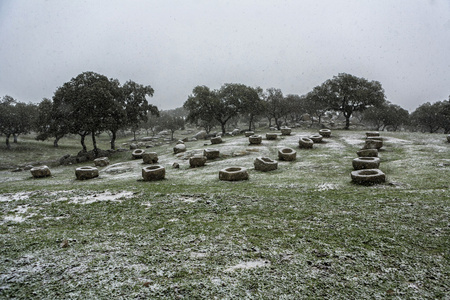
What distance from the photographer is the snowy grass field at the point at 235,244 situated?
4.06 meters

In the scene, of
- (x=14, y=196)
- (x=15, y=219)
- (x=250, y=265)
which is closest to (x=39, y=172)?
(x=14, y=196)

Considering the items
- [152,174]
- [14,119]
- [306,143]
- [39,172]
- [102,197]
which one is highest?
[14,119]

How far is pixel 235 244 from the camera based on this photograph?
554cm

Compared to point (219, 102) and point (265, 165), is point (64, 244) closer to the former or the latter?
point (265, 165)

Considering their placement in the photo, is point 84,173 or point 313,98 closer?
point 84,173

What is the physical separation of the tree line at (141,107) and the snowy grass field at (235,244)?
87.3ft

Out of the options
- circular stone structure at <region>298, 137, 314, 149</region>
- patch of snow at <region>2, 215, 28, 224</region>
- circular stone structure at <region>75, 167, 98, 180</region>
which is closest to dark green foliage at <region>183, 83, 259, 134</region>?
circular stone structure at <region>298, 137, 314, 149</region>

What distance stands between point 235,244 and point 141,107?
4401 centimetres

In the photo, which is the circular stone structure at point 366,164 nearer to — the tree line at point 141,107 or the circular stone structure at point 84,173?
the circular stone structure at point 84,173

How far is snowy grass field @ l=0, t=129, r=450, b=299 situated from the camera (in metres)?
4.06

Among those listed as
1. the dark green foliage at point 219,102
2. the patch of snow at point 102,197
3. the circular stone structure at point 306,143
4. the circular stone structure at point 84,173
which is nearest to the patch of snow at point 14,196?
the patch of snow at point 102,197

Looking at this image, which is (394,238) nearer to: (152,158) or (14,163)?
(152,158)

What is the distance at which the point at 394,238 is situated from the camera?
5426 mm

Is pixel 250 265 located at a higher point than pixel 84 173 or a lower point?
higher
